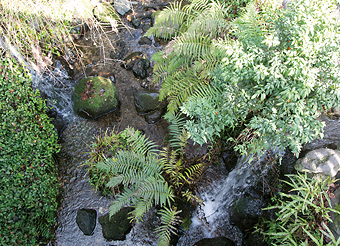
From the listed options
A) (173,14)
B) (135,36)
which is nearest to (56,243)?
(173,14)

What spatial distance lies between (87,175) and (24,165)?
38.9 inches

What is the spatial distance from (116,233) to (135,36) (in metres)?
4.72

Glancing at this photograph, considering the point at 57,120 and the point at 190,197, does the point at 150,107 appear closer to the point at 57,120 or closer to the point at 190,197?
the point at 57,120

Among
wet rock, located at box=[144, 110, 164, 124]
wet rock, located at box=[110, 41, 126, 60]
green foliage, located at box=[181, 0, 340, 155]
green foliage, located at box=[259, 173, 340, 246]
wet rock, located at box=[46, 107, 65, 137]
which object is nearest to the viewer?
green foliage, located at box=[181, 0, 340, 155]

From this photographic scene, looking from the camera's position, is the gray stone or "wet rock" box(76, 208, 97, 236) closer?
the gray stone

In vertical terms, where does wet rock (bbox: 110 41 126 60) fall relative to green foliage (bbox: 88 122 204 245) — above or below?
above

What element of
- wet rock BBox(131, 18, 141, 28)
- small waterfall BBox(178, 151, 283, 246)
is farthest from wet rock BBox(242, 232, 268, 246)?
wet rock BBox(131, 18, 141, 28)

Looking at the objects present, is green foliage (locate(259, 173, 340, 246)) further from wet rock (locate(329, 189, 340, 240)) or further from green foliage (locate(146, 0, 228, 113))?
green foliage (locate(146, 0, 228, 113))

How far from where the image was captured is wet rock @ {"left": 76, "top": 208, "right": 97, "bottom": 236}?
10.8ft

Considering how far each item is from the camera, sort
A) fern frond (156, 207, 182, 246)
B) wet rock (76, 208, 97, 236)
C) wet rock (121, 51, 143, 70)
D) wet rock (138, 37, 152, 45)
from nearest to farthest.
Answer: fern frond (156, 207, 182, 246) → wet rock (76, 208, 97, 236) → wet rock (121, 51, 143, 70) → wet rock (138, 37, 152, 45)

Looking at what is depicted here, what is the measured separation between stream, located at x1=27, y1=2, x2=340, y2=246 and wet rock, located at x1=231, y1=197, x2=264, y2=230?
5.3 inches

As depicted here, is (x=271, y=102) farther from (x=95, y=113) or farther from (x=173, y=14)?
(x=95, y=113)

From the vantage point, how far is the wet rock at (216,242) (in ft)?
9.90

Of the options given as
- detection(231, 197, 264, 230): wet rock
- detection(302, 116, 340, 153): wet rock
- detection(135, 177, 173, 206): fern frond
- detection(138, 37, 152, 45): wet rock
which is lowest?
detection(231, 197, 264, 230): wet rock
